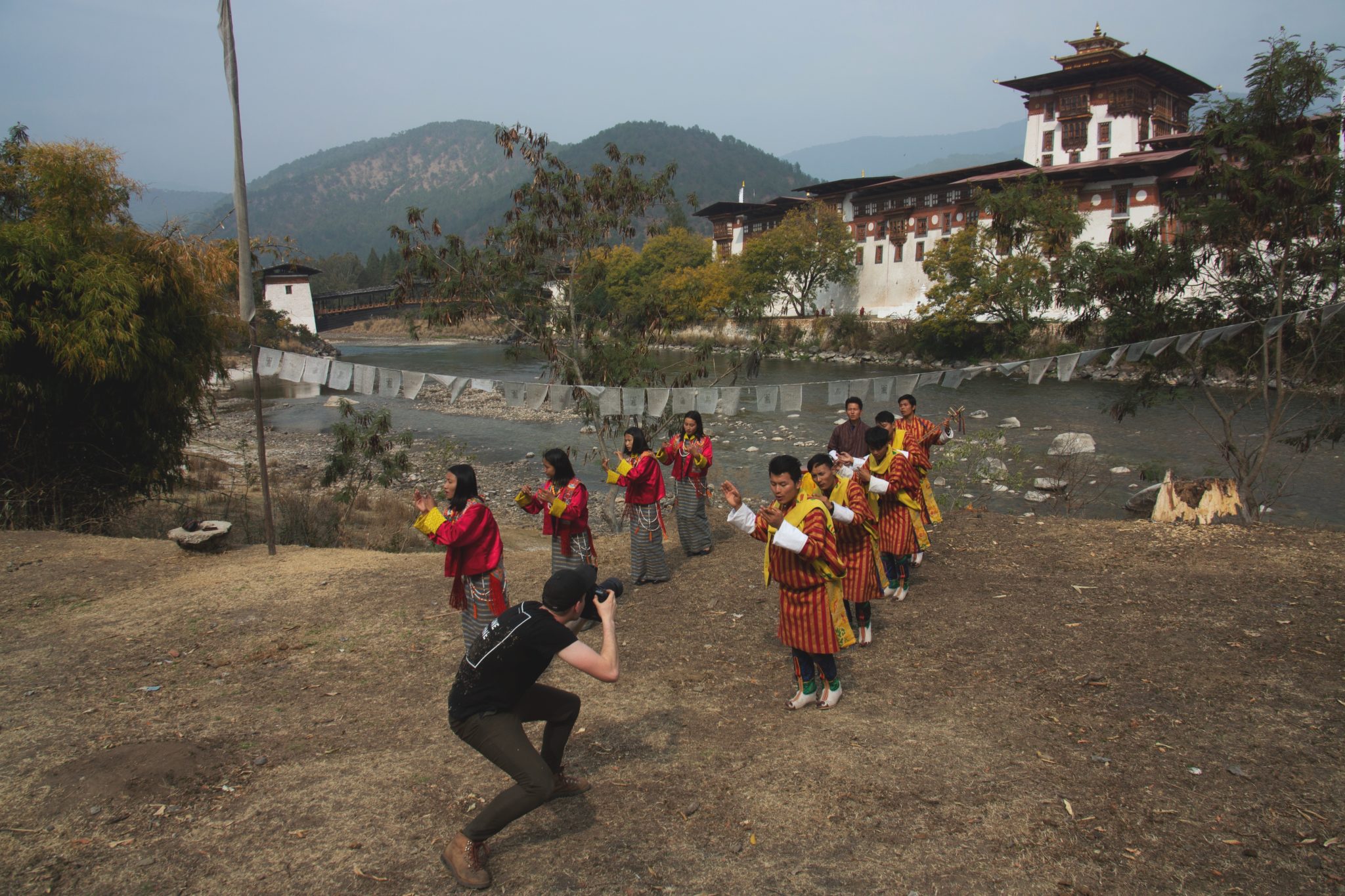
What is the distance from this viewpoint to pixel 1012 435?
24297mm

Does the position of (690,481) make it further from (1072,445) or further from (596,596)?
(1072,445)

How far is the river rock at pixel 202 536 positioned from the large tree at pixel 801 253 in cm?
4494

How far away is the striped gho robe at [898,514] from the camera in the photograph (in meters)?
7.23

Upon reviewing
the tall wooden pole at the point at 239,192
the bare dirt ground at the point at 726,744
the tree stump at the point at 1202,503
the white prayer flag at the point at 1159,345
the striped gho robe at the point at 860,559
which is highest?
the tall wooden pole at the point at 239,192

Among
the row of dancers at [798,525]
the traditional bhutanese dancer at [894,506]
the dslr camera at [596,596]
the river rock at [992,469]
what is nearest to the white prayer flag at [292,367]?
the row of dancers at [798,525]

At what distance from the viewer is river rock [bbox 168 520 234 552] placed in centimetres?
970

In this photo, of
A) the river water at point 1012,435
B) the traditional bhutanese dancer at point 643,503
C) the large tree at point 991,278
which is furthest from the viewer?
the large tree at point 991,278

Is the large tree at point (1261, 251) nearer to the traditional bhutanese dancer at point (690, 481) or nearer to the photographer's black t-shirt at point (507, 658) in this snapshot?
the traditional bhutanese dancer at point (690, 481)

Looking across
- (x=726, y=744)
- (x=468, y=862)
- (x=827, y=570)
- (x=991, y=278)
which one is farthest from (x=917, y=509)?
(x=991, y=278)

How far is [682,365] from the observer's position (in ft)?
44.5

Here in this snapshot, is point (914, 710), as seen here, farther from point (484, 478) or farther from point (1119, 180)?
point (1119, 180)

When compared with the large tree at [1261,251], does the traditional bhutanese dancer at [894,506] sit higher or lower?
lower

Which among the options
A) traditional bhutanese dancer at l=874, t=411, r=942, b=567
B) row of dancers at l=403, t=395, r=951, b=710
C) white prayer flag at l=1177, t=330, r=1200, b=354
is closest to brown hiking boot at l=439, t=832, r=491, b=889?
row of dancers at l=403, t=395, r=951, b=710

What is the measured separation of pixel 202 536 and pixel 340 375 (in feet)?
7.96
